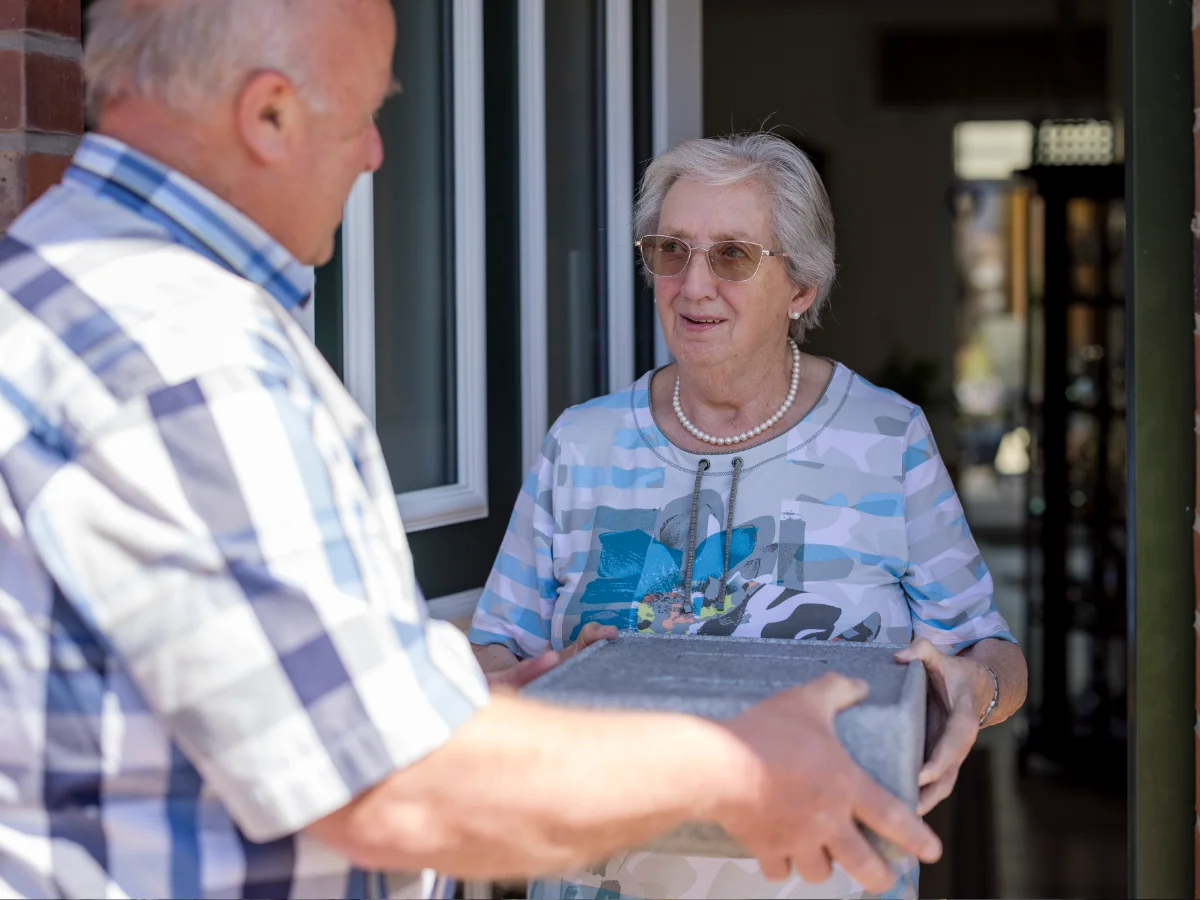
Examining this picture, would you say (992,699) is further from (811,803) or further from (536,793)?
(536,793)

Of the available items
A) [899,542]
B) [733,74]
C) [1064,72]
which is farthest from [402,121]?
[733,74]

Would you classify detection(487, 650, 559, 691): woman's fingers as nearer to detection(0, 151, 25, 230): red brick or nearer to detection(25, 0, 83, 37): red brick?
detection(0, 151, 25, 230): red brick

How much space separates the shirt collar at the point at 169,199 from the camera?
0.99 meters

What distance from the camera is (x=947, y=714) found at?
1.49 meters

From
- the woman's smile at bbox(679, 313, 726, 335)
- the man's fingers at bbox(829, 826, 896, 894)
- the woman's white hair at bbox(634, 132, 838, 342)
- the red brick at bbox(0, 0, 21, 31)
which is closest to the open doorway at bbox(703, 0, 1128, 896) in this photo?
the woman's white hair at bbox(634, 132, 838, 342)

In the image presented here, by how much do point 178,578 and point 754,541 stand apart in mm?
1230

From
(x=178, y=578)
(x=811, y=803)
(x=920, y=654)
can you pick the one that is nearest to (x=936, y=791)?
(x=920, y=654)

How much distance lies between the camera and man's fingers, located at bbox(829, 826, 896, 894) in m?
1.02

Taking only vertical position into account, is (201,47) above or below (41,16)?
below

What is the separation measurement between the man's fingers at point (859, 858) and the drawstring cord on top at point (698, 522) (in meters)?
0.90

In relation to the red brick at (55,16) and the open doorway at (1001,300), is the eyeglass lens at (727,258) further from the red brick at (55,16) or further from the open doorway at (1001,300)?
the red brick at (55,16)

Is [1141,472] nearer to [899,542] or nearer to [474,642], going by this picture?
[899,542]

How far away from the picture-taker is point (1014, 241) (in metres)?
11.5

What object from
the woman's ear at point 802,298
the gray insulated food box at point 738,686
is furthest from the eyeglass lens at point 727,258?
the gray insulated food box at point 738,686
